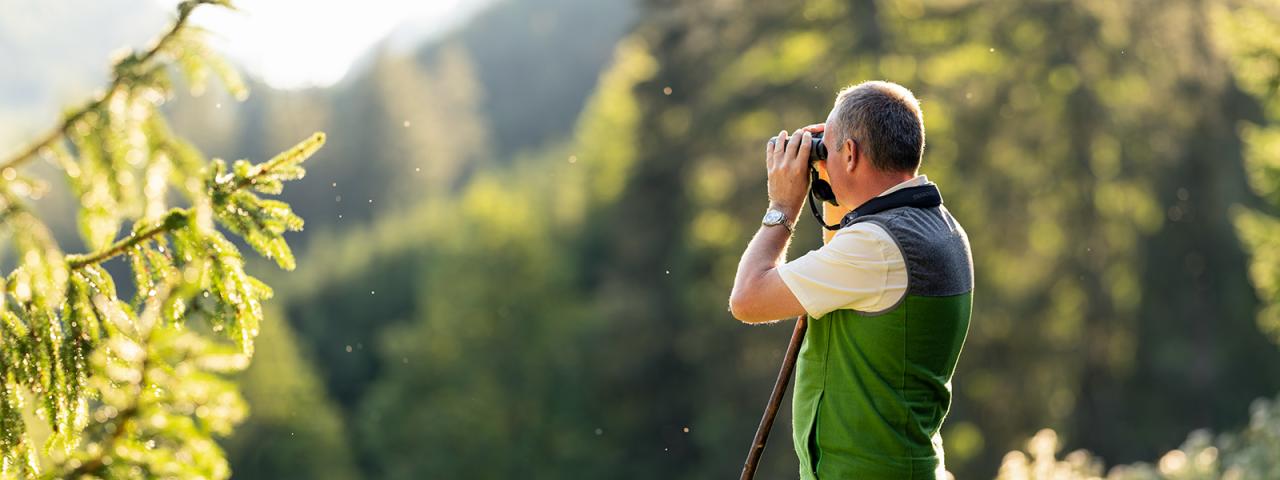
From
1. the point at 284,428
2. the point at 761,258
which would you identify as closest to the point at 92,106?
the point at 761,258

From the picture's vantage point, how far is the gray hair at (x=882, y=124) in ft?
9.30

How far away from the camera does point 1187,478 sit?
9336 mm

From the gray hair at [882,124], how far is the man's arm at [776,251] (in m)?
0.12

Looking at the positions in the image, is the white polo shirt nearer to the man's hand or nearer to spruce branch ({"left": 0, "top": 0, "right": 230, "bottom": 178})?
the man's hand

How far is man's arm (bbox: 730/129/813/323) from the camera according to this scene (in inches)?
114

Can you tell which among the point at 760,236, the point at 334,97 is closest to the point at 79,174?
the point at 760,236

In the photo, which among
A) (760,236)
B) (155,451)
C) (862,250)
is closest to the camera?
(155,451)

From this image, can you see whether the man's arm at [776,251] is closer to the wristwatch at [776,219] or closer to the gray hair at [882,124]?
the wristwatch at [776,219]

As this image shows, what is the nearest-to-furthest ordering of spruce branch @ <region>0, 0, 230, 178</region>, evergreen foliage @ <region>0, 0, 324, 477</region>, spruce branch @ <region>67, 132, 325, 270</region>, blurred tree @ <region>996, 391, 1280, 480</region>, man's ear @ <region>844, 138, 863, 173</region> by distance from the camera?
1. evergreen foliage @ <region>0, 0, 324, 477</region>
2. spruce branch @ <region>0, 0, 230, 178</region>
3. spruce branch @ <region>67, 132, 325, 270</region>
4. man's ear @ <region>844, 138, 863, 173</region>
5. blurred tree @ <region>996, 391, 1280, 480</region>

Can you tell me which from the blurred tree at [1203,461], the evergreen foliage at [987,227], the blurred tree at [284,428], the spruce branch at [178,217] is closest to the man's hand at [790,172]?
the spruce branch at [178,217]

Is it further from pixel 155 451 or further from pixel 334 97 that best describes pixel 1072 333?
pixel 334 97

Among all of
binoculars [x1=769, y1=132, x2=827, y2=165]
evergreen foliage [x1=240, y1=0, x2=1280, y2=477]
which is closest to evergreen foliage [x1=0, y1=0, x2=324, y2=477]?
binoculars [x1=769, y1=132, x2=827, y2=165]

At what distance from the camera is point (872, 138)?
2865 millimetres

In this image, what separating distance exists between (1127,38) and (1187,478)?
8.67 meters
